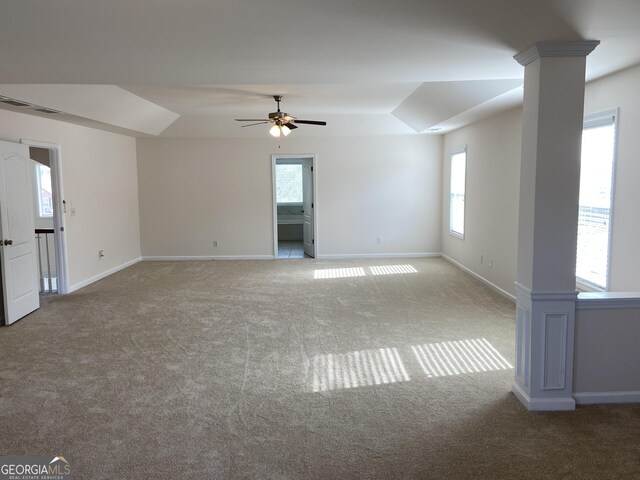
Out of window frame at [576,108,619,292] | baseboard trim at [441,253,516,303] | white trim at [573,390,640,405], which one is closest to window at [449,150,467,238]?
baseboard trim at [441,253,516,303]

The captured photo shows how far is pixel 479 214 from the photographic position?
7016 millimetres

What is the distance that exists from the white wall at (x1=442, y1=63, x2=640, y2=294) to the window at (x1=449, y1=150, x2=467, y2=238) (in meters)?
0.18

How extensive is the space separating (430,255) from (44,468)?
24.9 ft

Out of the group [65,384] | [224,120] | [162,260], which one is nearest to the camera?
[65,384]

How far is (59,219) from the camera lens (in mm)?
6328

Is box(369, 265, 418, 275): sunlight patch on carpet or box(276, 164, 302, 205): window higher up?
box(276, 164, 302, 205): window

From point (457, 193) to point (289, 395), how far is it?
5.80 meters

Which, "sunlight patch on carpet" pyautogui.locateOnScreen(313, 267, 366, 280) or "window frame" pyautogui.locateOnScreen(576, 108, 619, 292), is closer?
"window frame" pyautogui.locateOnScreen(576, 108, 619, 292)

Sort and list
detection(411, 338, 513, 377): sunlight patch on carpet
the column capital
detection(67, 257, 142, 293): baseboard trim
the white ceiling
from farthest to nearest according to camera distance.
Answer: detection(67, 257, 142, 293): baseboard trim, detection(411, 338, 513, 377): sunlight patch on carpet, the column capital, the white ceiling

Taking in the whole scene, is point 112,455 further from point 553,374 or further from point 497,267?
point 497,267

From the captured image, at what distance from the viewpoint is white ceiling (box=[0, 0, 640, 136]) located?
233cm

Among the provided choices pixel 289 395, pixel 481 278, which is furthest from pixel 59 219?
pixel 481 278

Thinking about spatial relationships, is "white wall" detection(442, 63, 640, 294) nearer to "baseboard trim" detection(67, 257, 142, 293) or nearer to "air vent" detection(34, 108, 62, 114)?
"air vent" detection(34, 108, 62, 114)

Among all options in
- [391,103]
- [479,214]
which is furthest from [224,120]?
[479,214]
